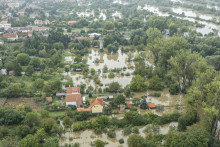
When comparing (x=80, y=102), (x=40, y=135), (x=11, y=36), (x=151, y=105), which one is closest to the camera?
(x=40, y=135)

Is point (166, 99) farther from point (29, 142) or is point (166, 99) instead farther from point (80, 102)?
point (29, 142)

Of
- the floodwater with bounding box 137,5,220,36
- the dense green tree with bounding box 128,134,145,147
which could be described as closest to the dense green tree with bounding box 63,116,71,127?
the dense green tree with bounding box 128,134,145,147

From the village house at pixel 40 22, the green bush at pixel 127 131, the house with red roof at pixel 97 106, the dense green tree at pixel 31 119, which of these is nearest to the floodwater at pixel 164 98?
the house with red roof at pixel 97 106

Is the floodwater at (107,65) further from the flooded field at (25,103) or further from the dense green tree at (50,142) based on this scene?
the dense green tree at (50,142)

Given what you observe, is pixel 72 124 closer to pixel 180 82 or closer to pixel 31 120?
pixel 31 120

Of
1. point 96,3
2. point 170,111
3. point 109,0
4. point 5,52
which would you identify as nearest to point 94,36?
point 5,52

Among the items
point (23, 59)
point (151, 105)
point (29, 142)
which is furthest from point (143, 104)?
point (23, 59)

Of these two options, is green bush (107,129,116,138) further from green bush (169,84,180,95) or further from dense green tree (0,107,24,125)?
green bush (169,84,180,95)

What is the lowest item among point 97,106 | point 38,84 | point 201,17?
point 97,106
